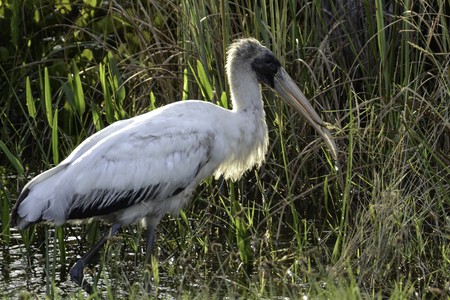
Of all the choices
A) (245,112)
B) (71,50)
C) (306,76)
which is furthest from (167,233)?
(71,50)

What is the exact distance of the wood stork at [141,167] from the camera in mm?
3666

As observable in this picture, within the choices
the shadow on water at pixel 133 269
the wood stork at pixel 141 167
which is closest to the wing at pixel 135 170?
the wood stork at pixel 141 167

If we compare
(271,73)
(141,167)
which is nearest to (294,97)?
A: (271,73)

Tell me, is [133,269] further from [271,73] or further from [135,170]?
[271,73]

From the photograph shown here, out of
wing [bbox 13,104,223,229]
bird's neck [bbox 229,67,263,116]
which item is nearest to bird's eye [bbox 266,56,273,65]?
bird's neck [bbox 229,67,263,116]

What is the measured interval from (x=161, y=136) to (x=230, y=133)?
45cm

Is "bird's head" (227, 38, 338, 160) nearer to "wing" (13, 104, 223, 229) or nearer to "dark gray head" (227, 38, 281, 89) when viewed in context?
"dark gray head" (227, 38, 281, 89)

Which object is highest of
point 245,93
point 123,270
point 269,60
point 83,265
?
point 269,60

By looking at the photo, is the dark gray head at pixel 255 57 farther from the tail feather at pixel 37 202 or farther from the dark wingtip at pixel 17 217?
the dark wingtip at pixel 17 217

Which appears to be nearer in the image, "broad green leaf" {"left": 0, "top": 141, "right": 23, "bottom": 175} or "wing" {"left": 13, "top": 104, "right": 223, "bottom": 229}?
"wing" {"left": 13, "top": 104, "right": 223, "bottom": 229}

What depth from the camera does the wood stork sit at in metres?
3.67

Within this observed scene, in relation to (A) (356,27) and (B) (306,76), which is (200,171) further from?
(A) (356,27)

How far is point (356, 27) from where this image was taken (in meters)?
5.24

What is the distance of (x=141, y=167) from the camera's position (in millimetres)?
3754
